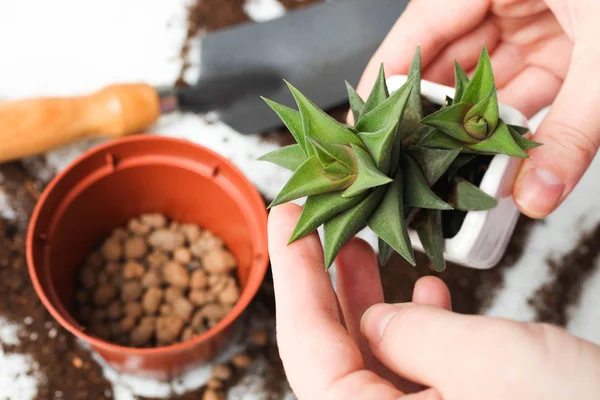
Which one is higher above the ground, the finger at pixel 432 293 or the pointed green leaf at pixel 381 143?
the pointed green leaf at pixel 381 143

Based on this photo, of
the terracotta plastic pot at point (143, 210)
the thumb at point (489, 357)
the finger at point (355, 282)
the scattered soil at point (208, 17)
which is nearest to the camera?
the thumb at point (489, 357)

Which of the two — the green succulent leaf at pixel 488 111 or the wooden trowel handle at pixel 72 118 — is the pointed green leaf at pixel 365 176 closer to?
the green succulent leaf at pixel 488 111

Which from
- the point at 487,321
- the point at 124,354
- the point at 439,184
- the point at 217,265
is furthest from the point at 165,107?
the point at 487,321

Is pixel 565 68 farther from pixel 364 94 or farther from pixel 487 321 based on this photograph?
pixel 487 321

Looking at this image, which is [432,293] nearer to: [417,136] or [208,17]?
[417,136]

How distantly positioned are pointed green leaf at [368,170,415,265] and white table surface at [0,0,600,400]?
0.43 metres

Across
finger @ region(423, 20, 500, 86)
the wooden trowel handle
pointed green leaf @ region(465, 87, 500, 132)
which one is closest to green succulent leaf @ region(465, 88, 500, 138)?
pointed green leaf @ region(465, 87, 500, 132)

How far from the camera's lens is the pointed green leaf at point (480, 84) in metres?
0.46

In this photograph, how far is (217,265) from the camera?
820 mm

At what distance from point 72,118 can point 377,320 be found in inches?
21.9

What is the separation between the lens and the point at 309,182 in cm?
43

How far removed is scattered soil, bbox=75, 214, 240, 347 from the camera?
2.64 ft

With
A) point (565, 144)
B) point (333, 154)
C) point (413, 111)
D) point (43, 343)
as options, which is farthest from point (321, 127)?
point (43, 343)

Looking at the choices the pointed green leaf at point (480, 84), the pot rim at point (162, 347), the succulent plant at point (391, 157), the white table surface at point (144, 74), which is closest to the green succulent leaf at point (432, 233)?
the succulent plant at point (391, 157)
